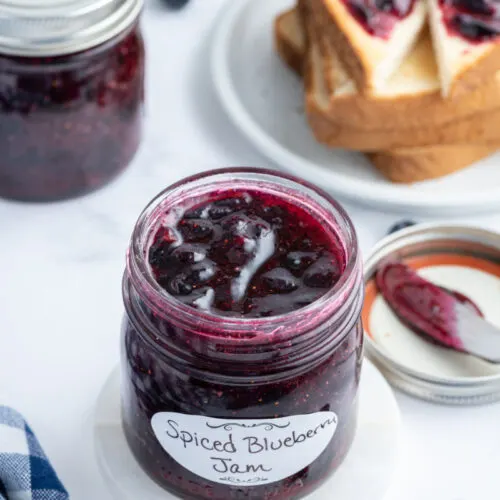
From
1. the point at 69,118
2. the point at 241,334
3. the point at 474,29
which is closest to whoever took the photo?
the point at 241,334

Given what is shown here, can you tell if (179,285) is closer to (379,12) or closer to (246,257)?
(246,257)

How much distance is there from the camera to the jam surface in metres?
0.88

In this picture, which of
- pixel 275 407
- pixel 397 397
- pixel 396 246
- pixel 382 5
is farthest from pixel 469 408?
pixel 382 5

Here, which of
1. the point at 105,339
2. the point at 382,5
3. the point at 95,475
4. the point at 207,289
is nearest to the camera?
the point at 207,289

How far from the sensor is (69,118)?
51.0 inches

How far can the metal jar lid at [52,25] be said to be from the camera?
119cm

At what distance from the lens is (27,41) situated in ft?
3.93

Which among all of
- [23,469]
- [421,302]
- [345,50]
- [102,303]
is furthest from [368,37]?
[23,469]

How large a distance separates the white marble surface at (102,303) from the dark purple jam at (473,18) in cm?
26

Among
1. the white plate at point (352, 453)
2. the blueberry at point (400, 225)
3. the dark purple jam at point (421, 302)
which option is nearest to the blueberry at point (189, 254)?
the white plate at point (352, 453)

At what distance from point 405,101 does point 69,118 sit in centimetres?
46

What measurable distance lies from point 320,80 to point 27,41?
0.48 metres

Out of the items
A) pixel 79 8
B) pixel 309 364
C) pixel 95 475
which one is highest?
pixel 79 8

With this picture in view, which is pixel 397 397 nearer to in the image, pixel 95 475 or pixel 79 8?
pixel 95 475
